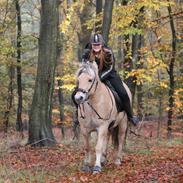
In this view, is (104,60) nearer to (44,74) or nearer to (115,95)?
(115,95)

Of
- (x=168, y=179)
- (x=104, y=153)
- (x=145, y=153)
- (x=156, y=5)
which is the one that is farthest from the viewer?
(x=156, y=5)

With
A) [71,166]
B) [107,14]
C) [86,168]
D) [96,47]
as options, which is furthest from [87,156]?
[107,14]

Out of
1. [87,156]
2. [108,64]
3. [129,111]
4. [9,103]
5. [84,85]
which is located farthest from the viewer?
[9,103]

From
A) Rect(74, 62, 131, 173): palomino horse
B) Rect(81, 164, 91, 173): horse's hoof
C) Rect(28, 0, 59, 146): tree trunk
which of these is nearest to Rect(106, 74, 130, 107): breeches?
Rect(74, 62, 131, 173): palomino horse

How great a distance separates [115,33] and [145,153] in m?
6.34

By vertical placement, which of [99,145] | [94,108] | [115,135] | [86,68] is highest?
[86,68]

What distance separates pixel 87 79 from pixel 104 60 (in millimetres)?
1146

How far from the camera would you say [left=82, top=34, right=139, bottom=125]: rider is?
8.81 meters

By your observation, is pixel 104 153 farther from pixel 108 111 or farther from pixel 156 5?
pixel 156 5

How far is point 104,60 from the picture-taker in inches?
356

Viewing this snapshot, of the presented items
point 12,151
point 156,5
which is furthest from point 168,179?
point 156,5

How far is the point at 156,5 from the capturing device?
592 inches

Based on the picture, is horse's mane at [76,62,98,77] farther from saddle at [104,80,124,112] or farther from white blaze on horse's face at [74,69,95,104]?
saddle at [104,80,124,112]

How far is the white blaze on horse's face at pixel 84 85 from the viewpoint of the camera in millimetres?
7770
